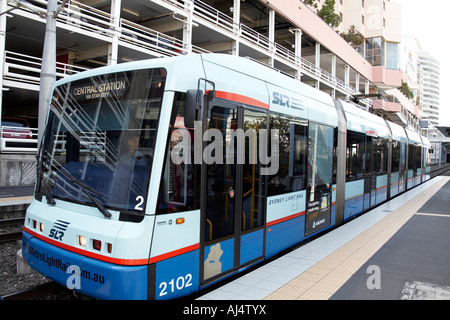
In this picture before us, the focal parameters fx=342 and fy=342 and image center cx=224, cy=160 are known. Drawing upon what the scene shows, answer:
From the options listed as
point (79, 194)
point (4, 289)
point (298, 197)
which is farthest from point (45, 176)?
point (298, 197)

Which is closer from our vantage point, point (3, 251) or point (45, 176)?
point (45, 176)

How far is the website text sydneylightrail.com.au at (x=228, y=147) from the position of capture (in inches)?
153

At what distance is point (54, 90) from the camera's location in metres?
4.89

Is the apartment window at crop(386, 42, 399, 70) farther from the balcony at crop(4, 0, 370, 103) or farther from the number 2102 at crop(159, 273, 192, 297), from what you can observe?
the number 2102 at crop(159, 273, 192, 297)

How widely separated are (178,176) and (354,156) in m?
7.28

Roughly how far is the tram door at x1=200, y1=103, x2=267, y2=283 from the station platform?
0.39m

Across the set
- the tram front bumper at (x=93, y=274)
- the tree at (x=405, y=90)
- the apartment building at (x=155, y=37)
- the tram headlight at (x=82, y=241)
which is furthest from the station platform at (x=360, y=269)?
the tree at (x=405, y=90)

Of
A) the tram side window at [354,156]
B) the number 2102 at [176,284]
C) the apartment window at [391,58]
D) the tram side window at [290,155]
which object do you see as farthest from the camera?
the apartment window at [391,58]

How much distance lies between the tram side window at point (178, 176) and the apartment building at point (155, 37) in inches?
260

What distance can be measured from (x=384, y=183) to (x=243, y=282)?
417 inches

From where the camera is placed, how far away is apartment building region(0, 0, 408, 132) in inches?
645

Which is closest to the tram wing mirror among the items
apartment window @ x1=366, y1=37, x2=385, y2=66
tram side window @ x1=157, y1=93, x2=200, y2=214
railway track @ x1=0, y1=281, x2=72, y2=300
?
tram side window @ x1=157, y1=93, x2=200, y2=214

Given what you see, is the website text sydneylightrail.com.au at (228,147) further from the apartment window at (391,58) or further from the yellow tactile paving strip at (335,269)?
the apartment window at (391,58)
